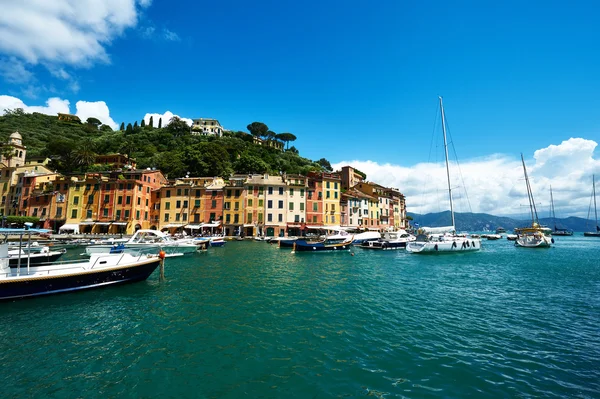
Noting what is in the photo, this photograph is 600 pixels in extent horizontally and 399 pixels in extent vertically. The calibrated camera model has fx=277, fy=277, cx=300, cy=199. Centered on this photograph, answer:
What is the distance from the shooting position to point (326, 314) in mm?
12289

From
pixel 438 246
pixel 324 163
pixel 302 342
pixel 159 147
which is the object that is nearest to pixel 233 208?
pixel 438 246

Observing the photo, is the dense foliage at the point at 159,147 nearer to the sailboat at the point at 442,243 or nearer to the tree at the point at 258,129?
the tree at the point at 258,129

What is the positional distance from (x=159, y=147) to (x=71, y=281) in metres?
92.3

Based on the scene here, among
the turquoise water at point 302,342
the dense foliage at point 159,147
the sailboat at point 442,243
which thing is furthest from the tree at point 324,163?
the turquoise water at point 302,342

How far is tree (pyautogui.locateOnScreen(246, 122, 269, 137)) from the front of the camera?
12556cm

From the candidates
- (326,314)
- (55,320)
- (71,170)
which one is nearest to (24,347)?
(55,320)

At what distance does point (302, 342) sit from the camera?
30.9ft

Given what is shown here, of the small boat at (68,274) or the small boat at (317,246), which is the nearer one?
the small boat at (68,274)

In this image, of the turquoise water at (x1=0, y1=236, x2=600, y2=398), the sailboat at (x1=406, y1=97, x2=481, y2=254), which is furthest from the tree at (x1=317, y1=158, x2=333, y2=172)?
the turquoise water at (x1=0, y1=236, x2=600, y2=398)

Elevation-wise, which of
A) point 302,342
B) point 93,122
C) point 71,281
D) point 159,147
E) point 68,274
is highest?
point 93,122

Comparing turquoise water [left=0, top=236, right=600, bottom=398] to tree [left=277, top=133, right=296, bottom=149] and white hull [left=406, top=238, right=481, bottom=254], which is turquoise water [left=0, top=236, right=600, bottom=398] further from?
tree [left=277, top=133, right=296, bottom=149]

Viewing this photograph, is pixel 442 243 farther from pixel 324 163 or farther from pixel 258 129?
pixel 258 129

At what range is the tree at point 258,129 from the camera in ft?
412

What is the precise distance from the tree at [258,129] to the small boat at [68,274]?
113560 millimetres
